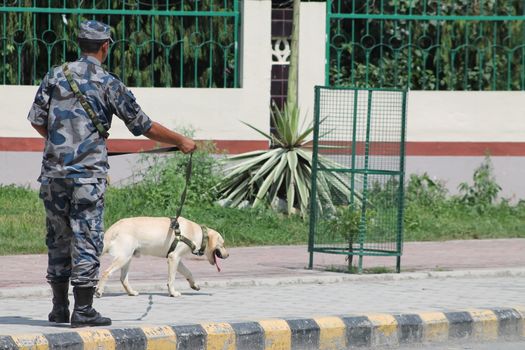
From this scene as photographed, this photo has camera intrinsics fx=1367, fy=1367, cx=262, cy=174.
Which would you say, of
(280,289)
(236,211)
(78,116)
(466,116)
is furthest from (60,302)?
(466,116)

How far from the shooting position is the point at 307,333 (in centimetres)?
859

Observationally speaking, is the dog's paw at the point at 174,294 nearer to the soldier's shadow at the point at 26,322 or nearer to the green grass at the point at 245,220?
the soldier's shadow at the point at 26,322

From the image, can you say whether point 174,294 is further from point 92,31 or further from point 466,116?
point 466,116

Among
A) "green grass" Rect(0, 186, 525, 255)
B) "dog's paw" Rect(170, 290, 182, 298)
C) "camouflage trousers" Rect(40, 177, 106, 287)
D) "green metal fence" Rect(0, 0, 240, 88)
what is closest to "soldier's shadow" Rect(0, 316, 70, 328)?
"camouflage trousers" Rect(40, 177, 106, 287)

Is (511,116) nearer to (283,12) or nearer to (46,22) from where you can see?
(283,12)

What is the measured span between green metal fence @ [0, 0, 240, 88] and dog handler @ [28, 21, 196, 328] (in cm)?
781

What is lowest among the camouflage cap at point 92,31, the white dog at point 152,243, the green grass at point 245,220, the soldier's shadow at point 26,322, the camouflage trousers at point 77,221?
the soldier's shadow at point 26,322

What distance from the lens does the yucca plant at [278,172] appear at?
1492 centimetres

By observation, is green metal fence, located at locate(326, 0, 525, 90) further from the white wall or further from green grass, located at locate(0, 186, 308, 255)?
green grass, located at locate(0, 186, 308, 255)

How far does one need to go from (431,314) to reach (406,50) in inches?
318

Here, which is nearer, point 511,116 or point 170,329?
point 170,329

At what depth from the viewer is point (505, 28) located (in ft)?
55.8

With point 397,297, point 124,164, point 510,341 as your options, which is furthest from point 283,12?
point 510,341

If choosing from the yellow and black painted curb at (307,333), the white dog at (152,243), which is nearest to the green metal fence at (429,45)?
the white dog at (152,243)
